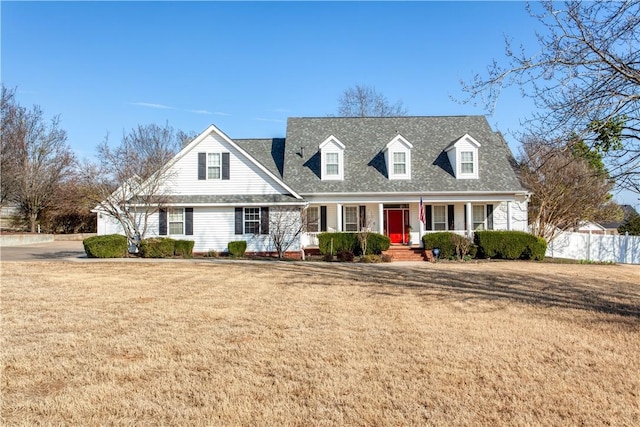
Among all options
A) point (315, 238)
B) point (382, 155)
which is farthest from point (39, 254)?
point (382, 155)

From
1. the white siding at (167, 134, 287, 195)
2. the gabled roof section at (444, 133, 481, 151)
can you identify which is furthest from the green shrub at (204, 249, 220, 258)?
the gabled roof section at (444, 133, 481, 151)

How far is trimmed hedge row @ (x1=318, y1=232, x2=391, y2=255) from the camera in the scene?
68.7 ft

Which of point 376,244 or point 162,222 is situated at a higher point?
point 162,222

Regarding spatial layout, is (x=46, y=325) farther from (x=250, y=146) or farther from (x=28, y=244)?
(x=28, y=244)

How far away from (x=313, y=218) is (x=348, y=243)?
3.30 metres

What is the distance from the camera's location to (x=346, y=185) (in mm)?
23328

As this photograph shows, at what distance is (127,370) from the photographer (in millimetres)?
5156

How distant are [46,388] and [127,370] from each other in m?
0.81

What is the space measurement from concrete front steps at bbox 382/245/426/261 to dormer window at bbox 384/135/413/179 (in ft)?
12.6

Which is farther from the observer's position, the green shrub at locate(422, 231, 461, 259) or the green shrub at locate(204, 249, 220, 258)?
the green shrub at locate(204, 249, 220, 258)

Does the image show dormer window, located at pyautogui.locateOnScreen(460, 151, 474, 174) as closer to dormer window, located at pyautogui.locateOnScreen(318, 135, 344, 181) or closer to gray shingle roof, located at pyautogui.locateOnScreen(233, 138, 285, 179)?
dormer window, located at pyautogui.locateOnScreen(318, 135, 344, 181)

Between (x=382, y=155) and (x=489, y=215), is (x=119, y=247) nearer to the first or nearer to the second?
(x=382, y=155)

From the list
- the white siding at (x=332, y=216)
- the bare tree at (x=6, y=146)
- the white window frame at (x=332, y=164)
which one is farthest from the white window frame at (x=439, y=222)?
the bare tree at (x=6, y=146)

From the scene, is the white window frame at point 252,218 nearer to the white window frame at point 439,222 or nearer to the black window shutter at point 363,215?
the black window shutter at point 363,215
